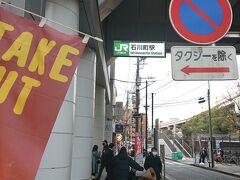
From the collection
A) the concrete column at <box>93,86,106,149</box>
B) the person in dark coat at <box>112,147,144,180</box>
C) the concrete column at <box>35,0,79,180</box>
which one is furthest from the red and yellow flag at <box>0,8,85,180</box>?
the concrete column at <box>93,86,106,149</box>

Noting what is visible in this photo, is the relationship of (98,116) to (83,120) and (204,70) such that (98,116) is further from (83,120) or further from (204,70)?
(204,70)

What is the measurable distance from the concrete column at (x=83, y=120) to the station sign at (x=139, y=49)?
5.07ft

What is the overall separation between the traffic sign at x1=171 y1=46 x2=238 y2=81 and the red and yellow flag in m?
2.00

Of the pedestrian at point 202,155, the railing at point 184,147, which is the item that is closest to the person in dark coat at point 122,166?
the pedestrian at point 202,155

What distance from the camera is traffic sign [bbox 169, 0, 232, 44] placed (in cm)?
502

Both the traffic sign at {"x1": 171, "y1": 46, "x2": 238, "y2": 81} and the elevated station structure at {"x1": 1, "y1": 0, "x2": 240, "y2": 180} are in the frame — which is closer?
the traffic sign at {"x1": 171, "y1": 46, "x2": 238, "y2": 81}

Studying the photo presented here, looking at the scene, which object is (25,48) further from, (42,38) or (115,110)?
(115,110)

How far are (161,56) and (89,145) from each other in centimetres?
369

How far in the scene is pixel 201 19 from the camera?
508cm

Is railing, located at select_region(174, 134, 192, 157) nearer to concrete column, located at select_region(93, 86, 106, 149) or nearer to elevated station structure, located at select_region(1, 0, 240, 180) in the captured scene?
concrete column, located at select_region(93, 86, 106, 149)

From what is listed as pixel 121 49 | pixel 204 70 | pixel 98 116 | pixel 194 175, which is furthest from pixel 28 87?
pixel 194 175

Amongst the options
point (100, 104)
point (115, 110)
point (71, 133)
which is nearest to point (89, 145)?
point (71, 133)

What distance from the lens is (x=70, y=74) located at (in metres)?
Answer: 3.17

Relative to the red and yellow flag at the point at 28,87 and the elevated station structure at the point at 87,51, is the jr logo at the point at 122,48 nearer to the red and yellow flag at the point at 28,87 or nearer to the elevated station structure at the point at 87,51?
the elevated station structure at the point at 87,51
